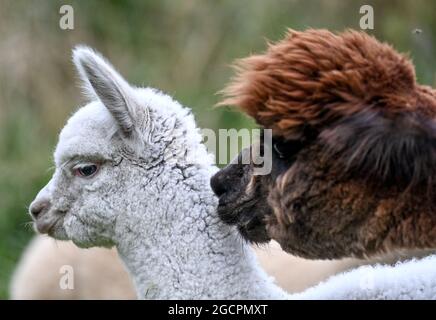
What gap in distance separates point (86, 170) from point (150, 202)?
27 cm

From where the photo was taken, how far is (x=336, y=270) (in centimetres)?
479

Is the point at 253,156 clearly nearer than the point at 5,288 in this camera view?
Yes

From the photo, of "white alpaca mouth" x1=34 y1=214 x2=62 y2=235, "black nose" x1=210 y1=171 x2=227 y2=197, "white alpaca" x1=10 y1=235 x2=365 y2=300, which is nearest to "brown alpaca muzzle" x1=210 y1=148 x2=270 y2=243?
"black nose" x1=210 y1=171 x2=227 y2=197

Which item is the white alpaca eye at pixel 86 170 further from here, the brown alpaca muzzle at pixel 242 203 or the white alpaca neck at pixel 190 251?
the brown alpaca muzzle at pixel 242 203

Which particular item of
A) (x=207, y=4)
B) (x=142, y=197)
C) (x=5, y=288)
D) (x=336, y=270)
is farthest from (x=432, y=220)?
(x=207, y=4)

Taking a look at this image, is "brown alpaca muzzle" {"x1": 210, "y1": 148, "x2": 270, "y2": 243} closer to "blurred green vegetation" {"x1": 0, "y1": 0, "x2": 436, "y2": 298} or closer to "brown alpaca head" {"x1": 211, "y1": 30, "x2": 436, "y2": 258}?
"brown alpaca head" {"x1": 211, "y1": 30, "x2": 436, "y2": 258}

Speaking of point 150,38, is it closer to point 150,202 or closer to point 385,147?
point 150,202

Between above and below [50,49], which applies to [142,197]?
below

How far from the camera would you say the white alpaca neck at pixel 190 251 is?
324cm

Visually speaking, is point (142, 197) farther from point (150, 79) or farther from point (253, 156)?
point (150, 79)

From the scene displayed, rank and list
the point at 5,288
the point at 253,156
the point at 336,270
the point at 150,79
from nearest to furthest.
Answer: the point at 253,156
the point at 336,270
the point at 5,288
the point at 150,79

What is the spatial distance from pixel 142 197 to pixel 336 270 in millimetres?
1760

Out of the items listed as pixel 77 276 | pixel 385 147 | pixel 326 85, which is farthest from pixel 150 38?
pixel 385 147

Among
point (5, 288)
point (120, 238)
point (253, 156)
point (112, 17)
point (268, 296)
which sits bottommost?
point (5, 288)
